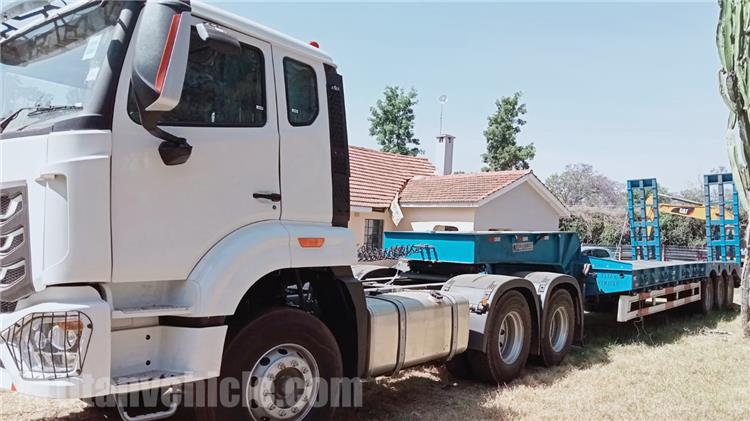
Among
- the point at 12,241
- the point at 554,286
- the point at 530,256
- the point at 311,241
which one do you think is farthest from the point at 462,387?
the point at 12,241

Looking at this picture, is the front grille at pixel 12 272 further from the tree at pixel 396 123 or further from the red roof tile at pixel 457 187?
the tree at pixel 396 123

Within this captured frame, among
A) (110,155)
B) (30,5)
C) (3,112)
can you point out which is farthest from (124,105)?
(30,5)

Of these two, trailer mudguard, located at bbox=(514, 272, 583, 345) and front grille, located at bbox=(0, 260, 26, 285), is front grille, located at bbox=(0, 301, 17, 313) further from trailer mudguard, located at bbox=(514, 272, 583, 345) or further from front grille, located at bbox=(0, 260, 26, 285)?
trailer mudguard, located at bbox=(514, 272, 583, 345)

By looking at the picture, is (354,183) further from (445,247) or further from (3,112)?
(3,112)

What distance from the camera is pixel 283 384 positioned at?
396 cm

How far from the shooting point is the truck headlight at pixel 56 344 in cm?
306

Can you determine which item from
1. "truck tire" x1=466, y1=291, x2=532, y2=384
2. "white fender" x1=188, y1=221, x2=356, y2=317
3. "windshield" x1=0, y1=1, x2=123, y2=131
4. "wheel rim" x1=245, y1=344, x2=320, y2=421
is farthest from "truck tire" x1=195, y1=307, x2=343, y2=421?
"truck tire" x1=466, y1=291, x2=532, y2=384

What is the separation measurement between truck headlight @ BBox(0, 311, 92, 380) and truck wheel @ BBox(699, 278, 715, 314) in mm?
11072

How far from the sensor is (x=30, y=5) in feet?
12.8

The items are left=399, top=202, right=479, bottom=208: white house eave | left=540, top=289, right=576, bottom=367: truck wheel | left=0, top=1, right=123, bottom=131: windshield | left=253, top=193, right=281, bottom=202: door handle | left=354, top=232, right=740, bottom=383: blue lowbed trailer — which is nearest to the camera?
left=0, top=1, right=123, bottom=131: windshield

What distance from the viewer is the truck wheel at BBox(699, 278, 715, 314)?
1107 cm

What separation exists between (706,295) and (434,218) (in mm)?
8860

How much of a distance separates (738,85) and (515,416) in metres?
7.50

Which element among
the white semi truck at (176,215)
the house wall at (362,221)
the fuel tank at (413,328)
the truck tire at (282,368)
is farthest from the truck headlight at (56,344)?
the house wall at (362,221)
